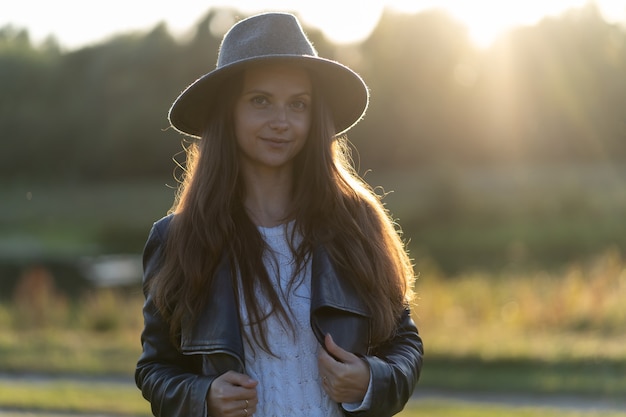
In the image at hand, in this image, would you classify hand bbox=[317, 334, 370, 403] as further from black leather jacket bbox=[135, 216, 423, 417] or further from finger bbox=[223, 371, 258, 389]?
finger bbox=[223, 371, 258, 389]

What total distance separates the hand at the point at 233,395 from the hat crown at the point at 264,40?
90cm

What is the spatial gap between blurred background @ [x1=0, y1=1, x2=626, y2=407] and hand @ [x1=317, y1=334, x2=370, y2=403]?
1043 centimetres

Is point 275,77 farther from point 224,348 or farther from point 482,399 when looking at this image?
point 482,399

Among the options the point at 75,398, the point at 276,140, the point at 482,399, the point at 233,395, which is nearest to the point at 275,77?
the point at 276,140

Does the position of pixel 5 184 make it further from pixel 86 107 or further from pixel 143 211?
pixel 143 211

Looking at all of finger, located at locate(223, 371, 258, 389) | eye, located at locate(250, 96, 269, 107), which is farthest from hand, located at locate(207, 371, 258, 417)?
eye, located at locate(250, 96, 269, 107)

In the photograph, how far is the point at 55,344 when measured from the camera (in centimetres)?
1206

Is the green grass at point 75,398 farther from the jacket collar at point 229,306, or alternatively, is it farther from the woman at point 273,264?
the jacket collar at point 229,306

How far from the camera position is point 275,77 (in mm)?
2885

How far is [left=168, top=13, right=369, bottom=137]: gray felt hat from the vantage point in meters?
2.86

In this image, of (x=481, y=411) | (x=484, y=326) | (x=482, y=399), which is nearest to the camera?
(x=481, y=411)

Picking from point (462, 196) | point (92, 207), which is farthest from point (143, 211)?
point (462, 196)

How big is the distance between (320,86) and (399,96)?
40329mm

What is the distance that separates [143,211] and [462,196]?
14.0 m
